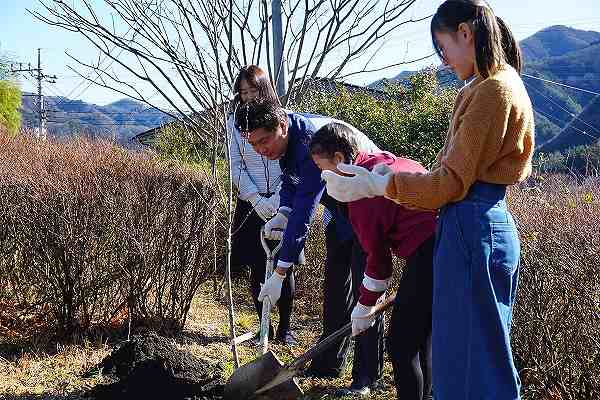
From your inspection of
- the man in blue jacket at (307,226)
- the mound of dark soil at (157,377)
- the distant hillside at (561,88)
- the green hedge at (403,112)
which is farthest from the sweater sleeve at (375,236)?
the distant hillside at (561,88)

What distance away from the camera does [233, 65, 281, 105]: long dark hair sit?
354 centimetres

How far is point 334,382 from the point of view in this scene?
362 centimetres

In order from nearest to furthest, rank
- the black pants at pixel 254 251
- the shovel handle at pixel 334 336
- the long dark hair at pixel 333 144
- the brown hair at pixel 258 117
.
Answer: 1. the long dark hair at pixel 333 144
2. the shovel handle at pixel 334 336
3. the brown hair at pixel 258 117
4. the black pants at pixel 254 251

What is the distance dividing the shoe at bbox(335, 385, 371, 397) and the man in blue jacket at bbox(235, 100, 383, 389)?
0.02m

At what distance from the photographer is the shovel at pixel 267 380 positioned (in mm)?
2906

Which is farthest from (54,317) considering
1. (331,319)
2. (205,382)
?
(331,319)

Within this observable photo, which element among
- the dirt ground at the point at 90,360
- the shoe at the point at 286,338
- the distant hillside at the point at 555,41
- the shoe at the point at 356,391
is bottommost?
the dirt ground at the point at 90,360

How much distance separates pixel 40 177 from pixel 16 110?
15.6 metres

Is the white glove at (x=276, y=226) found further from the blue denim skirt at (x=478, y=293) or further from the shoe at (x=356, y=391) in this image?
the blue denim skirt at (x=478, y=293)

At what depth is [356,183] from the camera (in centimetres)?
215

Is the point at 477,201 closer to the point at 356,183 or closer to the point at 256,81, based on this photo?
the point at 356,183

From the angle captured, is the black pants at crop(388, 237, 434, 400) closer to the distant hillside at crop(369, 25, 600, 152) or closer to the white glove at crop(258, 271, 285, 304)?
the white glove at crop(258, 271, 285, 304)

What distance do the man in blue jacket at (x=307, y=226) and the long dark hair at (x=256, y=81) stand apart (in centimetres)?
25

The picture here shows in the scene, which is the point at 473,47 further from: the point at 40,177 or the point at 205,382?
the point at 40,177
